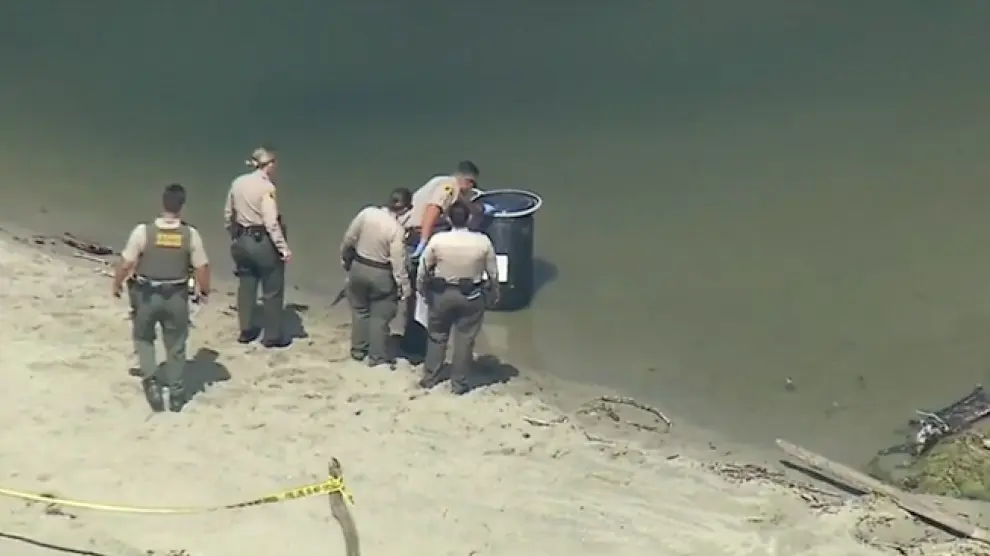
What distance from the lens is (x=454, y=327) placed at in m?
11.0

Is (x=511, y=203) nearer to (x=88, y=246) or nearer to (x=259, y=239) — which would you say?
(x=259, y=239)

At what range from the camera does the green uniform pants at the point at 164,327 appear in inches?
388

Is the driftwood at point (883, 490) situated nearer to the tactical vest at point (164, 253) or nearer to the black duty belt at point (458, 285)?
the black duty belt at point (458, 285)

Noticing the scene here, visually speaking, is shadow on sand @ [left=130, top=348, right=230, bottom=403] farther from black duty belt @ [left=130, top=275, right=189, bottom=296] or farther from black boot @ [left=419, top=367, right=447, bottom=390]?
black boot @ [left=419, top=367, right=447, bottom=390]

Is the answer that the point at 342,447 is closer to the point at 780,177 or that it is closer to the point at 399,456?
the point at 399,456

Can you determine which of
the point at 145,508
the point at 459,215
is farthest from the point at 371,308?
the point at 145,508

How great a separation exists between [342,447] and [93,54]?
1483cm

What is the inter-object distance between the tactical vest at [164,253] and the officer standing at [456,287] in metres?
1.89

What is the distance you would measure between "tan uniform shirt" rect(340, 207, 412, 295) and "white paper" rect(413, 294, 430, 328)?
6.2 inches

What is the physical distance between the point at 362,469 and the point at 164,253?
2.06m

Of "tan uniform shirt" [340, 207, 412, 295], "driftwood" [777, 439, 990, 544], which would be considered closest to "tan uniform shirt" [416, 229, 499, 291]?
"tan uniform shirt" [340, 207, 412, 295]

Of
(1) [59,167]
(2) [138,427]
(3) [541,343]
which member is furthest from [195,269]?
(1) [59,167]

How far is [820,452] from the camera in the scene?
11.0 meters

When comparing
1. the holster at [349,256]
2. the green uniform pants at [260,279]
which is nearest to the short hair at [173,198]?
the green uniform pants at [260,279]
